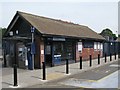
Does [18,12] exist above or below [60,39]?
above

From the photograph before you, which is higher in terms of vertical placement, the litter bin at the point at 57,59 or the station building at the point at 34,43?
the station building at the point at 34,43

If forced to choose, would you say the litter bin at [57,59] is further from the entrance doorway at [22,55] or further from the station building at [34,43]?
the entrance doorway at [22,55]

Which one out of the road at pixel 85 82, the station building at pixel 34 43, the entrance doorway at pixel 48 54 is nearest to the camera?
the road at pixel 85 82

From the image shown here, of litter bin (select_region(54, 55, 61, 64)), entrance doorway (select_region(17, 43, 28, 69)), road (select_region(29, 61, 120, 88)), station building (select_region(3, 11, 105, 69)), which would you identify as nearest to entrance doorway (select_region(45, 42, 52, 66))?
station building (select_region(3, 11, 105, 69))

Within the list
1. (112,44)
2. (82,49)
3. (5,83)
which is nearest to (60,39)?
(82,49)

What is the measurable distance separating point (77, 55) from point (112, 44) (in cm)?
1683

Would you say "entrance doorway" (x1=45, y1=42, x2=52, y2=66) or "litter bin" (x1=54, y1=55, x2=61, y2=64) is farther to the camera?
"litter bin" (x1=54, y1=55, x2=61, y2=64)

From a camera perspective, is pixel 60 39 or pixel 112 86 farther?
pixel 60 39

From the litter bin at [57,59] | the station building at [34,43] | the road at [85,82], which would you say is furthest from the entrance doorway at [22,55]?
the road at [85,82]

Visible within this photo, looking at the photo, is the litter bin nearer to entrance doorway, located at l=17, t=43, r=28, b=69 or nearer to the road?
entrance doorway, located at l=17, t=43, r=28, b=69

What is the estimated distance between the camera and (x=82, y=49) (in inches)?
1068

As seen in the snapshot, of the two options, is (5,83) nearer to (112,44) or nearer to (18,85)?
(18,85)

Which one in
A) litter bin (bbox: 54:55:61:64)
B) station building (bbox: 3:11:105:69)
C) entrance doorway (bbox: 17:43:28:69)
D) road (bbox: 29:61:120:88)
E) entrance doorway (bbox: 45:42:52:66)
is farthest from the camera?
litter bin (bbox: 54:55:61:64)

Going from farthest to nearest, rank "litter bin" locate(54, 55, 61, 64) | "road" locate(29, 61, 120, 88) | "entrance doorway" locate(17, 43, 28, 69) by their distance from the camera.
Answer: "litter bin" locate(54, 55, 61, 64) → "entrance doorway" locate(17, 43, 28, 69) → "road" locate(29, 61, 120, 88)
